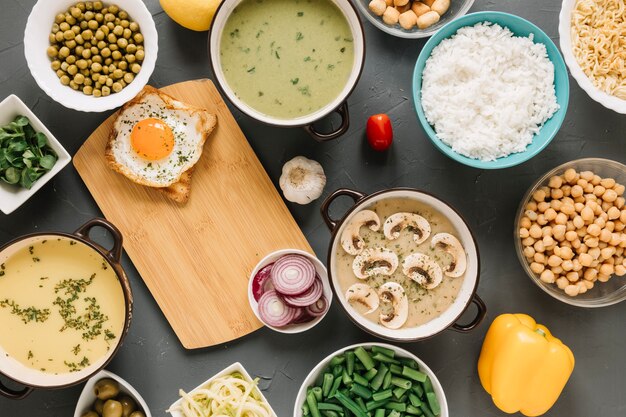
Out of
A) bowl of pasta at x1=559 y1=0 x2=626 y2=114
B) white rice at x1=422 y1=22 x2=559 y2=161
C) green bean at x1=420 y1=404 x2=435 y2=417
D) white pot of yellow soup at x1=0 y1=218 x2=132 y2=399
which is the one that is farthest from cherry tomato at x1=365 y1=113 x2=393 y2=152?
white pot of yellow soup at x1=0 y1=218 x2=132 y2=399

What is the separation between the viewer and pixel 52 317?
3031 millimetres

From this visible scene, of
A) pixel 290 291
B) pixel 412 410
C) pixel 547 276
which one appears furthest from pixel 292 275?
pixel 547 276

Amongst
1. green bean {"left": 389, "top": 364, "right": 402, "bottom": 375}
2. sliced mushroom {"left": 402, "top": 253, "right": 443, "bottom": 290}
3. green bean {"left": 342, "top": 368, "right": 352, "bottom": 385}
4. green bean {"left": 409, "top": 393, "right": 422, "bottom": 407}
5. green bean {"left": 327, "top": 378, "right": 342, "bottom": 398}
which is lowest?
green bean {"left": 409, "top": 393, "right": 422, "bottom": 407}

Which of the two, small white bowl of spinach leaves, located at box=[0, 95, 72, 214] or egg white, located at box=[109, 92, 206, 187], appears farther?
egg white, located at box=[109, 92, 206, 187]

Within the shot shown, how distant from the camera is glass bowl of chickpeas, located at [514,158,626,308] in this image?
120 inches

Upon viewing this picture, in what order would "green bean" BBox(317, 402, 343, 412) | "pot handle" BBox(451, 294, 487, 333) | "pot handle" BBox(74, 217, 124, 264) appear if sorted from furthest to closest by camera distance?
"green bean" BBox(317, 402, 343, 412) → "pot handle" BBox(451, 294, 487, 333) → "pot handle" BBox(74, 217, 124, 264)

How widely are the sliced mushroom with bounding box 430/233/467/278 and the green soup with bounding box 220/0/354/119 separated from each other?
865 mm

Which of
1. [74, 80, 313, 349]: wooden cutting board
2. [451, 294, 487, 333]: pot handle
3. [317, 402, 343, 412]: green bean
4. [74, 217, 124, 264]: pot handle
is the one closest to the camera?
[74, 217, 124, 264]: pot handle

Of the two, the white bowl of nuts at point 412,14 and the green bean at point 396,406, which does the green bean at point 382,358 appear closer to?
the green bean at point 396,406

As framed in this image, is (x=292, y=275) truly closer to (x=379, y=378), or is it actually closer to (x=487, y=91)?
(x=379, y=378)

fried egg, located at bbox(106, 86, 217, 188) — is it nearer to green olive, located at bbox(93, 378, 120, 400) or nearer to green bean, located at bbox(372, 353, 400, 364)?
green olive, located at bbox(93, 378, 120, 400)

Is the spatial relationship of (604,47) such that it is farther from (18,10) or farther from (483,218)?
(18,10)

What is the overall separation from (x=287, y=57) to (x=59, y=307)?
1.65 m

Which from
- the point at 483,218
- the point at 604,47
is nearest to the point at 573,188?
the point at 483,218
